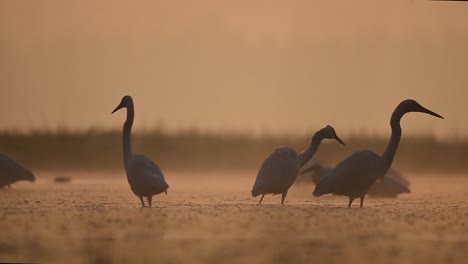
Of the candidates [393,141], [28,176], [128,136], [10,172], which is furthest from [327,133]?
[10,172]

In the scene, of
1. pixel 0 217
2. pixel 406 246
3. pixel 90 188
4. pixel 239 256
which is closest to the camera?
pixel 239 256

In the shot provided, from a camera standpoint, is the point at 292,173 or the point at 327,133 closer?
the point at 292,173

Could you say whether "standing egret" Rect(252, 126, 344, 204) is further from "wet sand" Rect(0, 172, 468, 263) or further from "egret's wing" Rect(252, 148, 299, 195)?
"wet sand" Rect(0, 172, 468, 263)

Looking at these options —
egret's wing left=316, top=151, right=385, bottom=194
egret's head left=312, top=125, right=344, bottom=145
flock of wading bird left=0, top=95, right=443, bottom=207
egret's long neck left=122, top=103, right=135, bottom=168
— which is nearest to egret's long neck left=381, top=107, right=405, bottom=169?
flock of wading bird left=0, top=95, right=443, bottom=207

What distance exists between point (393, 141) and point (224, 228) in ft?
11.5

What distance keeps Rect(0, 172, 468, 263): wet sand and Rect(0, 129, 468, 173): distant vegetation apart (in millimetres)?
8037

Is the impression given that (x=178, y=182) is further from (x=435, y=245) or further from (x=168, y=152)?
(x=435, y=245)

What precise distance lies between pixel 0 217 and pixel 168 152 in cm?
1441

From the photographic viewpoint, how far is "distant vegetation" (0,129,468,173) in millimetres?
26078

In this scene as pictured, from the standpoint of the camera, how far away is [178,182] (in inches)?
828

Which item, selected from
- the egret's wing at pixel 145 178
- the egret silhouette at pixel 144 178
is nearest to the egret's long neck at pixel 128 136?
the egret silhouette at pixel 144 178

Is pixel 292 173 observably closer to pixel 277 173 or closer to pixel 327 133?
pixel 277 173

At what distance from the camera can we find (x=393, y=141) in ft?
50.4

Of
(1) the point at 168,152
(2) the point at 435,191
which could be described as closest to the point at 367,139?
(1) the point at 168,152
